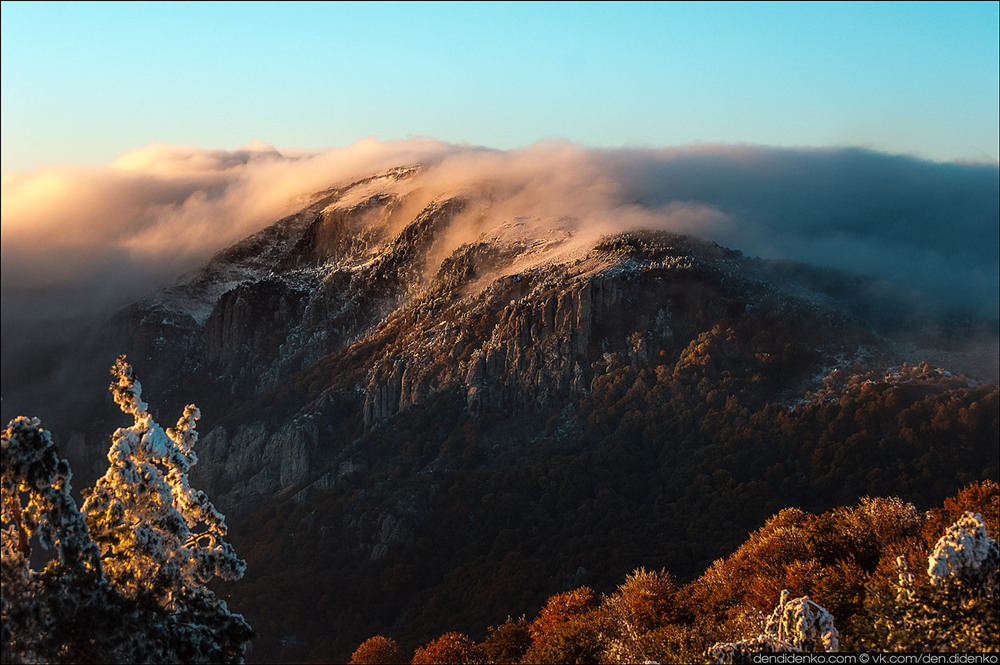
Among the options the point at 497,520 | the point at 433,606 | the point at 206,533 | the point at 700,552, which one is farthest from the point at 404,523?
the point at 206,533

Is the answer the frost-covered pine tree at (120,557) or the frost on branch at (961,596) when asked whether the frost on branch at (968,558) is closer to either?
the frost on branch at (961,596)

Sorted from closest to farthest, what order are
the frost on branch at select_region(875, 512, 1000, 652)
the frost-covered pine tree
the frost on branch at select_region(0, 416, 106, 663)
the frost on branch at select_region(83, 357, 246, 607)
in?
the frost on branch at select_region(0, 416, 106, 663) < the frost-covered pine tree < the frost on branch at select_region(83, 357, 246, 607) < the frost on branch at select_region(875, 512, 1000, 652)

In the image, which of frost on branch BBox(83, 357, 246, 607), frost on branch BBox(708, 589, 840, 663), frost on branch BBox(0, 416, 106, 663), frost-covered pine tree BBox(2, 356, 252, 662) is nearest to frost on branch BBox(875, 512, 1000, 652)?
frost on branch BBox(708, 589, 840, 663)

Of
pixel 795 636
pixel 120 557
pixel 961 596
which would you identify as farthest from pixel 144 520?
pixel 961 596

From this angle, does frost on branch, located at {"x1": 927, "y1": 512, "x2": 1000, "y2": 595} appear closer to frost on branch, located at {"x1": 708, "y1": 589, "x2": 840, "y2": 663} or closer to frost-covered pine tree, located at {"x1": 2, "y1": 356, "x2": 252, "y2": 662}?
frost on branch, located at {"x1": 708, "y1": 589, "x2": 840, "y2": 663}

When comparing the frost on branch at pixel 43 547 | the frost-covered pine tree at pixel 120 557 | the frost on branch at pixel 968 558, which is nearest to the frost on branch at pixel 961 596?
the frost on branch at pixel 968 558

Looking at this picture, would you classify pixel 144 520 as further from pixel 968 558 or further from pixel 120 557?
pixel 968 558

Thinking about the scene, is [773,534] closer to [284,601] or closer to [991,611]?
[991,611]
